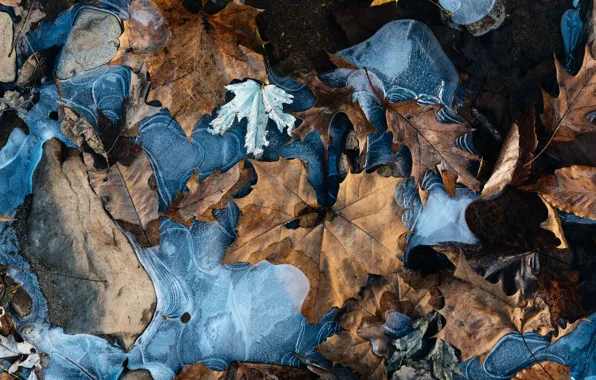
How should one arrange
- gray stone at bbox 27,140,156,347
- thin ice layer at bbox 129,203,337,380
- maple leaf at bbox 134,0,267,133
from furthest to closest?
thin ice layer at bbox 129,203,337,380 < gray stone at bbox 27,140,156,347 < maple leaf at bbox 134,0,267,133

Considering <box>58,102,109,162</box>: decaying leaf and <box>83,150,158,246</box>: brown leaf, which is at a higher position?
<box>58,102,109,162</box>: decaying leaf

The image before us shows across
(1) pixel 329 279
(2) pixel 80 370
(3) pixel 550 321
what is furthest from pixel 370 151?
(2) pixel 80 370

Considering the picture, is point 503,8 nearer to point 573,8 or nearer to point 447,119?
point 573,8

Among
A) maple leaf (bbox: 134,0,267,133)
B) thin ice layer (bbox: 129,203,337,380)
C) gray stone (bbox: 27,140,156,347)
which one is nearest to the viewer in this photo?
maple leaf (bbox: 134,0,267,133)

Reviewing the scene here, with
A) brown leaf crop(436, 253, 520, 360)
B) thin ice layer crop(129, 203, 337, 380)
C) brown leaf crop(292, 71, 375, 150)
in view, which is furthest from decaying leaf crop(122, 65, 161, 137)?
brown leaf crop(436, 253, 520, 360)

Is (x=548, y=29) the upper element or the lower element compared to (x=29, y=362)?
upper

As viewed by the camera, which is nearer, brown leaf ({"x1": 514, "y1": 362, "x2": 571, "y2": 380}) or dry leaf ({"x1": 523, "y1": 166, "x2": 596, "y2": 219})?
dry leaf ({"x1": 523, "y1": 166, "x2": 596, "y2": 219})

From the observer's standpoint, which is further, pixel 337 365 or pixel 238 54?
pixel 337 365

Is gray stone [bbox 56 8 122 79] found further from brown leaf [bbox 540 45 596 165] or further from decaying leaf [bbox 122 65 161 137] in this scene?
brown leaf [bbox 540 45 596 165]

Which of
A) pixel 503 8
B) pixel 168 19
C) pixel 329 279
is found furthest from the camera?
pixel 503 8
